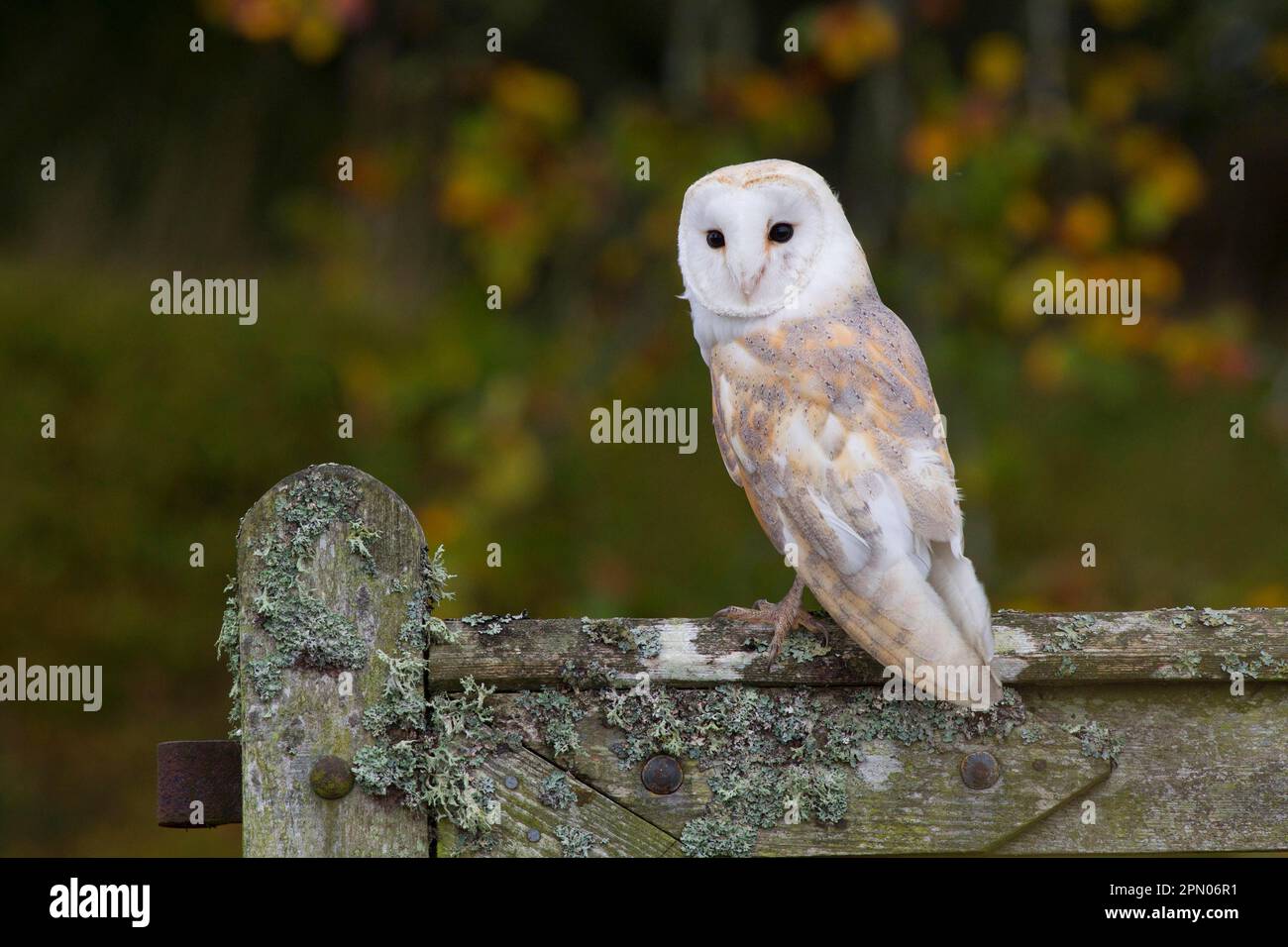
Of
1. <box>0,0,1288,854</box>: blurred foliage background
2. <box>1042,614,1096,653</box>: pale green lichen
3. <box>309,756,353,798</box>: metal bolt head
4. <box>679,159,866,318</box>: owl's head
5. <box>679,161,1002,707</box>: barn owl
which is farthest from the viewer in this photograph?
<box>0,0,1288,854</box>: blurred foliage background

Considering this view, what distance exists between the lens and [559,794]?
1.57 metres

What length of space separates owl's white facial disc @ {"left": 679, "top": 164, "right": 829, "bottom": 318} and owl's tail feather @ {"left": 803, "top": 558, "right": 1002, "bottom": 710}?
507 millimetres

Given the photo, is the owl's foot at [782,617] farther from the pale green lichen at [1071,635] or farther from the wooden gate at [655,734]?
the pale green lichen at [1071,635]

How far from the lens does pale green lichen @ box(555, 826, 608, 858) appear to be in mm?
1554

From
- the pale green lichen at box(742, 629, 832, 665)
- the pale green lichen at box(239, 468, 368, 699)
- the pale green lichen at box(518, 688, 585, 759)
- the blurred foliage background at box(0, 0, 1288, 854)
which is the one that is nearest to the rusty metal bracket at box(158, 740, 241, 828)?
the pale green lichen at box(239, 468, 368, 699)

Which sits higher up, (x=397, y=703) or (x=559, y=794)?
(x=397, y=703)

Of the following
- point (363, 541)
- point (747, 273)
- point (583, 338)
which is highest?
point (583, 338)

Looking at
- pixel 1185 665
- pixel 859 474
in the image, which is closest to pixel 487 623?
pixel 859 474

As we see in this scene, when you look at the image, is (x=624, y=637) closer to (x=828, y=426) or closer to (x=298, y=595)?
(x=298, y=595)

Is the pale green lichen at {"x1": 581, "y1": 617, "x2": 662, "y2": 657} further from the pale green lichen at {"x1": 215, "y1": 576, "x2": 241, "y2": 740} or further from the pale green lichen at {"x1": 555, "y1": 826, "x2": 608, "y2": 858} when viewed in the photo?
the pale green lichen at {"x1": 215, "y1": 576, "x2": 241, "y2": 740}

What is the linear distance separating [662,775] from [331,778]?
38 cm

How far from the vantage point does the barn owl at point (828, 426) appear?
1770 mm

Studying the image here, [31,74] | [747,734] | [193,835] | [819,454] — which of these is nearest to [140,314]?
[193,835]

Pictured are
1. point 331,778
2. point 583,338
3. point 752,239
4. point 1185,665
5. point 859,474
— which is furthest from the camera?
point 583,338
